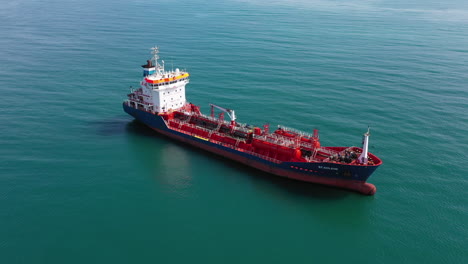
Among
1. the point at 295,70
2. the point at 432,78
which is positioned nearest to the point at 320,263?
the point at 295,70

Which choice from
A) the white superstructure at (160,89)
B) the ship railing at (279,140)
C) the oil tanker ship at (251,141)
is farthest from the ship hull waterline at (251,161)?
the ship railing at (279,140)

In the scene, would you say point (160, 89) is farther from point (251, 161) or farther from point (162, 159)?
point (251, 161)

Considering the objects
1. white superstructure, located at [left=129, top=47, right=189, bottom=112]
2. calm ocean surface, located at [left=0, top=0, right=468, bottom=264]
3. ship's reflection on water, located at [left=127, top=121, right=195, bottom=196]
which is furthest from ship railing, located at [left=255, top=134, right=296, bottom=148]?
white superstructure, located at [left=129, top=47, right=189, bottom=112]

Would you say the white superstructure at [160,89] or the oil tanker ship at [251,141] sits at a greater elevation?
the white superstructure at [160,89]

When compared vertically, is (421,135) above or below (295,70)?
below

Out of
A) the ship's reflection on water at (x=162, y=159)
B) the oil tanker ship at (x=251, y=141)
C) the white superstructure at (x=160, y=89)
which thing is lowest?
the ship's reflection on water at (x=162, y=159)

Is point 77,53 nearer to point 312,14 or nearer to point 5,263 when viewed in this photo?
point 5,263

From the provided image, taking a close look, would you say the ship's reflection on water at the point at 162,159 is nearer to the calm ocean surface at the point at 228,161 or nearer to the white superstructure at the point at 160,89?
the calm ocean surface at the point at 228,161
